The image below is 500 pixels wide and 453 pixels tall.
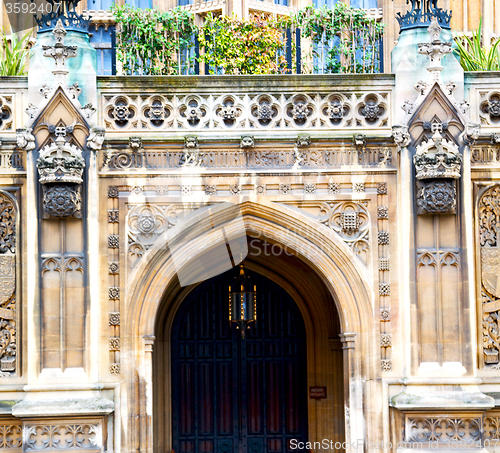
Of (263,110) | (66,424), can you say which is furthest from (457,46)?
(66,424)

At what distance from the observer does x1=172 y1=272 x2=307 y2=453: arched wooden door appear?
14.8 m

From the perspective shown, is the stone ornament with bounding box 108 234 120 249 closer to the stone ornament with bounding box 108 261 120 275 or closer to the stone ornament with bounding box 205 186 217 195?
the stone ornament with bounding box 108 261 120 275

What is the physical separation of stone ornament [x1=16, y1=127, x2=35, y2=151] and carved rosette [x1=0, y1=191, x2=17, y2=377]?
79 centimetres

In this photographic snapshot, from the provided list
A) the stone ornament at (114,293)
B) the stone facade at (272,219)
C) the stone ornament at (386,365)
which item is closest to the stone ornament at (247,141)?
the stone facade at (272,219)

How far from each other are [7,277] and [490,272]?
247 inches

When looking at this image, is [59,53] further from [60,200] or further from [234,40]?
[234,40]

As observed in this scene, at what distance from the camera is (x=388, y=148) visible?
12.0 m

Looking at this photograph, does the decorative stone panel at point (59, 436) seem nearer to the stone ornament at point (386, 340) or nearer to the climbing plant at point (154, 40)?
the stone ornament at point (386, 340)

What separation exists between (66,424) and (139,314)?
1.64 metres

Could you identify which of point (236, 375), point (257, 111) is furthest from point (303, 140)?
point (236, 375)

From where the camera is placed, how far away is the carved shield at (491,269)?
1205cm

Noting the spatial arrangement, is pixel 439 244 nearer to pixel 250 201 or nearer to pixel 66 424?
pixel 250 201

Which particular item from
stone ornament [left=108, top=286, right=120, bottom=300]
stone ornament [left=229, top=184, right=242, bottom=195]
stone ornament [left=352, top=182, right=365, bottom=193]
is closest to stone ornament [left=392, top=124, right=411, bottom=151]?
stone ornament [left=352, top=182, right=365, bottom=193]

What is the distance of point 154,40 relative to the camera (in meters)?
14.4
